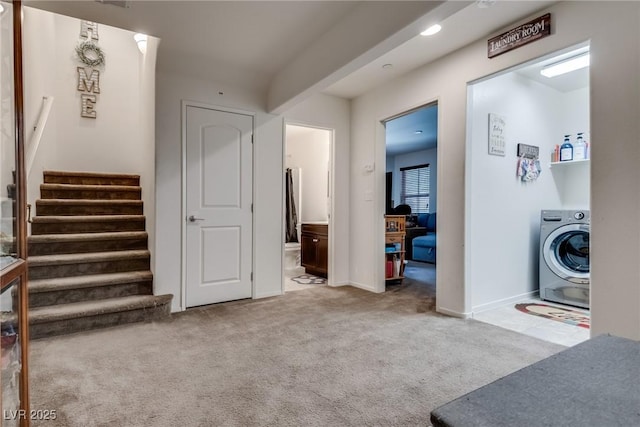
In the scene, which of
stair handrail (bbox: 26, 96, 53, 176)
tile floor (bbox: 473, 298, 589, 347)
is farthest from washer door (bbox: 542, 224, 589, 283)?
stair handrail (bbox: 26, 96, 53, 176)

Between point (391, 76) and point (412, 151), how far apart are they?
187 inches

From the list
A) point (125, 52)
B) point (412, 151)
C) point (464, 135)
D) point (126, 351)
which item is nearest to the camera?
point (126, 351)

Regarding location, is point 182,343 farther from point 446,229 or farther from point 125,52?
point 125,52

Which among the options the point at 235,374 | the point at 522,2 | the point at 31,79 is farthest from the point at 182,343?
the point at 522,2

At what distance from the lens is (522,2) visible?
236cm

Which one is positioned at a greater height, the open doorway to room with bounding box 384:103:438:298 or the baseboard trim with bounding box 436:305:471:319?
the open doorway to room with bounding box 384:103:438:298

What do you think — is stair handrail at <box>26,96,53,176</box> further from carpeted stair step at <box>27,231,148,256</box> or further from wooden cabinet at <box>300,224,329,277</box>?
wooden cabinet at <box>300,224,329,277</box>

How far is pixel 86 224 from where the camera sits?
3.64 m

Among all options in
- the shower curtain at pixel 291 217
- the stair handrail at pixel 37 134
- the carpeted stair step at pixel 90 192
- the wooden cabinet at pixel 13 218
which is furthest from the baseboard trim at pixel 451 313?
the stair handrail at pixel 37 134

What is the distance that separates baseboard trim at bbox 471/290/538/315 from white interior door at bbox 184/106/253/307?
2386 millimetres

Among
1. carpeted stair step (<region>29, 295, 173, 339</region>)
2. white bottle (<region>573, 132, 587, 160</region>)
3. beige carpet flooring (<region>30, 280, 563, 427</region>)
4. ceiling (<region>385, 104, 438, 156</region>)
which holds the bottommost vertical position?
beige carpet flooring (<region>30, 280, 563, 427</region>)

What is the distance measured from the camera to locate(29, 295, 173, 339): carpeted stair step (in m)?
2.59

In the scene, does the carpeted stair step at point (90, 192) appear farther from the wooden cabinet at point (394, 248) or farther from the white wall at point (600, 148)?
the white wall at point (600, 148)

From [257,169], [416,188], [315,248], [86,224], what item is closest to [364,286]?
[315,248]
